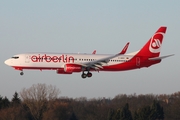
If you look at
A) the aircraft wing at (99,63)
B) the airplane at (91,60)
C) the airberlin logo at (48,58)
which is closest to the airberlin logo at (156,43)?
the airplane at (91,60)

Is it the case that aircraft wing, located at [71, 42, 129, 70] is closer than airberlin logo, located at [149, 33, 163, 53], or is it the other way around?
aircraft wing, located at [71, 42, 129, 70]

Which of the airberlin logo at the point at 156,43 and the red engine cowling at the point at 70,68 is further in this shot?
the airberlin logo at the point at 156,43

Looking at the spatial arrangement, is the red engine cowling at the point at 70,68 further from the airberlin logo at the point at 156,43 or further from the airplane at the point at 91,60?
the airberlin logo at the point at 156,43

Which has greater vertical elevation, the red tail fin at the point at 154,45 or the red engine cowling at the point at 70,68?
the red tail fin at the point at 154,45

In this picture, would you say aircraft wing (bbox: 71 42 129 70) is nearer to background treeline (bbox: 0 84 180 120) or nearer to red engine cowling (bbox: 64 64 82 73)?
red engine cowling (bbox: 64 64 82 73)

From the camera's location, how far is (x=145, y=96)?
7480 inches

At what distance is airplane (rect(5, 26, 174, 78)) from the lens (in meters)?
89.6

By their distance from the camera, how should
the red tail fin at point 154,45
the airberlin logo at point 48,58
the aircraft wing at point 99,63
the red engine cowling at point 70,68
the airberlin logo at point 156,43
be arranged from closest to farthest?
the airberlin logo at point 48,58 < the red engine cowling at point 70,68 < the aircraft wing at point 99,63 < the red tail fin at point 154,45 < the airberlin logo at point 156,43

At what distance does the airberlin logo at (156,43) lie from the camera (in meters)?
100.0

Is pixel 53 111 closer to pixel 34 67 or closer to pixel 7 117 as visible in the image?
pixel 7 117

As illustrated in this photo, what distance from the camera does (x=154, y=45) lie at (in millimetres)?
100500

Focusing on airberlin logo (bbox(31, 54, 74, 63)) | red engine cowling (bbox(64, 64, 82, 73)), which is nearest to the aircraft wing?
red engine cowling (bbox(64, 64, 82, 73))

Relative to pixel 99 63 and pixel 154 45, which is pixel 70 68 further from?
pixel 154 45

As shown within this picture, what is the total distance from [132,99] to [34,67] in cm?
10620
